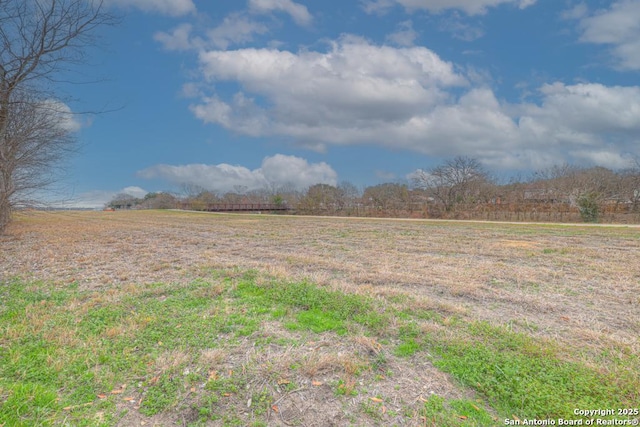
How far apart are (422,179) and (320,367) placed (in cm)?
3793

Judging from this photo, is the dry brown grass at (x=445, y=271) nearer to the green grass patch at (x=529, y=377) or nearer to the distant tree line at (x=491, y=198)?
the green grass patch at (x=529, y=377)

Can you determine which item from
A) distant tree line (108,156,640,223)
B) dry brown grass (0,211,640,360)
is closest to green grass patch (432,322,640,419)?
dry brown grass (0,211,640,360)

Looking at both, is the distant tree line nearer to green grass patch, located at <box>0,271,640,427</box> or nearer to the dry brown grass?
the dry brown grass

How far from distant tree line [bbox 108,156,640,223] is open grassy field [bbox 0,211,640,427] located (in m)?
24.4

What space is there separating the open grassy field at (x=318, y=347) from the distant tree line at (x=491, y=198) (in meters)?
24.4

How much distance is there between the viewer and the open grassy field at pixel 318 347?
2334 mm

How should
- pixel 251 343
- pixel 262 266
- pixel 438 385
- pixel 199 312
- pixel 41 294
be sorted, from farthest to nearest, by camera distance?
pixel 262 266, pixel 41 294, pixel 199 312, pixel 251 343, pixel 438 385

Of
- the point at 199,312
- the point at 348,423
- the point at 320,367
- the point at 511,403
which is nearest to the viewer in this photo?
the point at 348,423

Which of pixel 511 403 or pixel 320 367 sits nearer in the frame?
pixel 511 403

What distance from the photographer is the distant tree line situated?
1003 inches

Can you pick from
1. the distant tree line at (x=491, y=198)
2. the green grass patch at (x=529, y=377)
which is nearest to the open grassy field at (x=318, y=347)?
the green grass patch at (x=529, y=377)

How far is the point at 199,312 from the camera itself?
4.16 metres

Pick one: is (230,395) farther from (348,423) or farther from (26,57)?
(26,57)

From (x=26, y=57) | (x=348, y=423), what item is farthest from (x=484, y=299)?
(x=26, y=57)
